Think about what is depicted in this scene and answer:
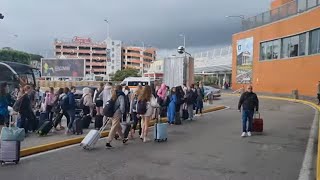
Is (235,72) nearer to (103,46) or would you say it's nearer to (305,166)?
(305,166)

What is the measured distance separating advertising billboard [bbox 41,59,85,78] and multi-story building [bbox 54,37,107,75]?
207 feet

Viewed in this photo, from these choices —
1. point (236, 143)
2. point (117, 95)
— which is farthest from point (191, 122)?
point (117, 95)

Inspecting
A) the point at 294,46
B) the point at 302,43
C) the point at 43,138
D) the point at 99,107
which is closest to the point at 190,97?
the point at 99,107

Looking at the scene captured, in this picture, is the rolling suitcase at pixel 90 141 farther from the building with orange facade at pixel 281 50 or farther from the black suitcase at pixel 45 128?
the building with orange facade at pixel 281 50

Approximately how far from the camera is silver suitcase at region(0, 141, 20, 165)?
360 inches

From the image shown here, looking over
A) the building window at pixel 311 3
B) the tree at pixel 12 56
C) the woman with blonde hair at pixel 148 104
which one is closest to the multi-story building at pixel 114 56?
the tree at pixel 12 56

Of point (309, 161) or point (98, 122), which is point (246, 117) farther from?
point (98, 122)

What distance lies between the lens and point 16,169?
28.8ft

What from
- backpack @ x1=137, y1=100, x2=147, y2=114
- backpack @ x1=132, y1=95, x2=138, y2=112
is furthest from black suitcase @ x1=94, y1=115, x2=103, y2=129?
backpack @ x1=137, y1=100, x2=147, y2=114

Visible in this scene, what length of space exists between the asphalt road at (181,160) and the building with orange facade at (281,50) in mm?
23291

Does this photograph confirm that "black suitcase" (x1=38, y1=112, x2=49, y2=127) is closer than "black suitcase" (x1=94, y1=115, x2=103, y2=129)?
Answer: Yes

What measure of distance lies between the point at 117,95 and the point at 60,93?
3796mm

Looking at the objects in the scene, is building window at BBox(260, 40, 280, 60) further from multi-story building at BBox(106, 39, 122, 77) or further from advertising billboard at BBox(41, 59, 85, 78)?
multi-story building at BBox(106, 39, 122, 77)

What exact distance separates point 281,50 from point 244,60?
920cm
